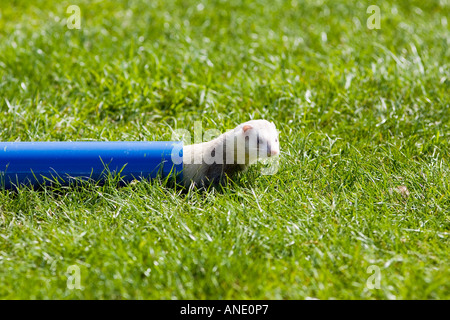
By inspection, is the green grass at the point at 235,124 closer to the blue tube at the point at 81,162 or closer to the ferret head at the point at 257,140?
the blue tube at the point at 81,162

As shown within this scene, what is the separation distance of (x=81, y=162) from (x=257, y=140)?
3.88ft

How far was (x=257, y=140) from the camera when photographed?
3646 millimetres

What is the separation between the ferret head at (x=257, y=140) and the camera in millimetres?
3635

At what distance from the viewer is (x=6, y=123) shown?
4656mm

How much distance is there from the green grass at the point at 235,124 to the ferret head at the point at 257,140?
0.26m

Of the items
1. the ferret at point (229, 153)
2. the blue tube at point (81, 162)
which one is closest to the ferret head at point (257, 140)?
the ferret at point (229, 153)

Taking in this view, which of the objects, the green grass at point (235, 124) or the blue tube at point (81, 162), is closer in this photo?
the green grass at point (235, 124)

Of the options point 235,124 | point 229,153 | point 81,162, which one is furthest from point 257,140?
point 81,162

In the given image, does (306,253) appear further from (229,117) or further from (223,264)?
(229,117)

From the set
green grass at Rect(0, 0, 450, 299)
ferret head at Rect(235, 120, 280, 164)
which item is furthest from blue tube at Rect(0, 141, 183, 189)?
ferret head at Rect(235, 120, 280, 164)

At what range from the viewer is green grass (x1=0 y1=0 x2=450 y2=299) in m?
2.95
